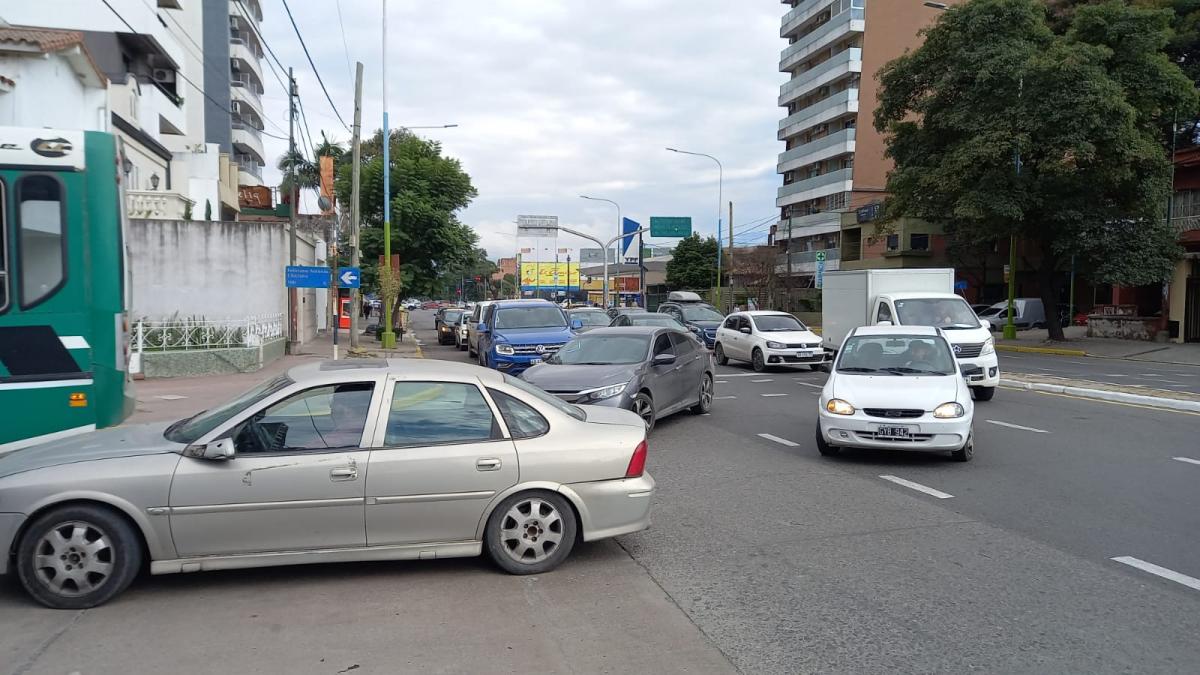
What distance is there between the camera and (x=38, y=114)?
21.1 metres

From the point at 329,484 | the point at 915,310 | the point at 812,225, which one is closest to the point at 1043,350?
the point at 915,310

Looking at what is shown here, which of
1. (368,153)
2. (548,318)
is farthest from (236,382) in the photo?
(368,153)

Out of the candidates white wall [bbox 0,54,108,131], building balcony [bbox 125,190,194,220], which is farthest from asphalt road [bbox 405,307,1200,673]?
building balcony [bbox 125,190,194,220]

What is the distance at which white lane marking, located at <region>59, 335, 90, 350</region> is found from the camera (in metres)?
7.43

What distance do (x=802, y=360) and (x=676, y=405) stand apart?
9.80m

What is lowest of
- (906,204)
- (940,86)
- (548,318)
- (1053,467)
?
(1053,467)

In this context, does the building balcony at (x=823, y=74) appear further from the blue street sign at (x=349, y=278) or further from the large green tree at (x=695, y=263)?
the blue street sign at (x=349, y=278)

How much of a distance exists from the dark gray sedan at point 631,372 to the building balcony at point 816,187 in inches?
1765

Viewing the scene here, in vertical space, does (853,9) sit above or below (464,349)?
above

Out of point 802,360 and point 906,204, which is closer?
point 802,360

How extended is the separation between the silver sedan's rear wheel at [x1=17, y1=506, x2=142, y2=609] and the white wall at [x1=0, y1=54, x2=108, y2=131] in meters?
18.7

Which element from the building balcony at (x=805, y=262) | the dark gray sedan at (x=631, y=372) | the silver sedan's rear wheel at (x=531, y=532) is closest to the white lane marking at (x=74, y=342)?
the silver sedan's rear wheel at (x=531, y=532)

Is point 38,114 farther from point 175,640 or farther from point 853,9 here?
point 853,9

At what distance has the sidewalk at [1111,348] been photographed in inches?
1162
